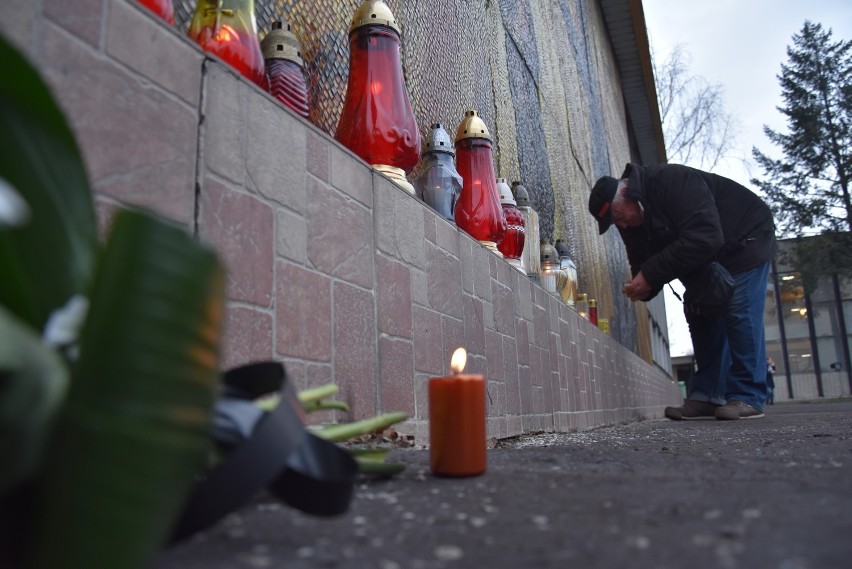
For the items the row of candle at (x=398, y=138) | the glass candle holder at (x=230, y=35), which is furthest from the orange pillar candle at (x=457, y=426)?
the glass candle holder at (x=230, y=35)

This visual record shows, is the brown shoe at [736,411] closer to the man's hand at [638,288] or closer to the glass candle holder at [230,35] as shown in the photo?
the man's hand at [638,288]

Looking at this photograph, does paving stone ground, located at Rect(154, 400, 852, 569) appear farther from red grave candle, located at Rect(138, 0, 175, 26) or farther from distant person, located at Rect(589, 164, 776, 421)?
distant person, located at Rect(589, 164, 776, 421)

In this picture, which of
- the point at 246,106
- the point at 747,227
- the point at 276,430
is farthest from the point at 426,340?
the point at 747,227

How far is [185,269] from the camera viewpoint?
395mm

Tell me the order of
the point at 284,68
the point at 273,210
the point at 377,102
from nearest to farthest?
the point at 273,210
the point at 284,68
the point at 377,102

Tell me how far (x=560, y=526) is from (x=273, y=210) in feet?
2.64

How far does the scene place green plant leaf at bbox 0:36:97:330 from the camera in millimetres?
447

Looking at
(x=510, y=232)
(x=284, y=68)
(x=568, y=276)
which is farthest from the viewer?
(x=568, y=276)

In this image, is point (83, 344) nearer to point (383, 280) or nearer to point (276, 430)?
point (276, 430)

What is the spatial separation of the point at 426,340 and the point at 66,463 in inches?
57.8

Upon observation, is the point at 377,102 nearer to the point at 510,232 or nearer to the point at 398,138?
the point at 398,138

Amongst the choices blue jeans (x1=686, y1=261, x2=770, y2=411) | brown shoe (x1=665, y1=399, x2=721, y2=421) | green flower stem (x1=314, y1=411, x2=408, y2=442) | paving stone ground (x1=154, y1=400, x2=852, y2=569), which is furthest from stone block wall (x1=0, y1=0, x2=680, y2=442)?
brown shoe (x1=665, y1=399, x2=721, y2=421)

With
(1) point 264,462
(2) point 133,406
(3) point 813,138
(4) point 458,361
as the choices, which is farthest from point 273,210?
(3) point 813,138

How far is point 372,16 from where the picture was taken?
1778 mm
